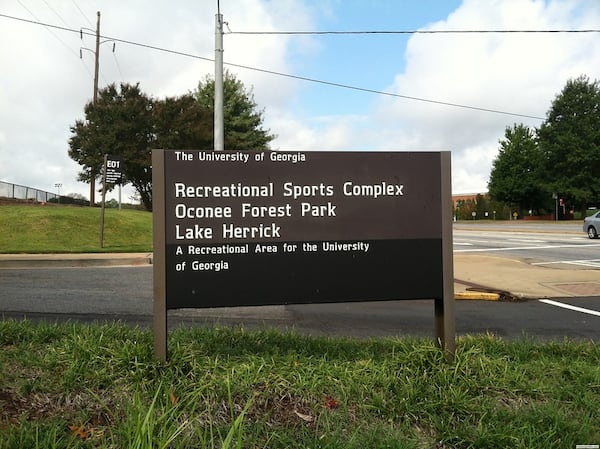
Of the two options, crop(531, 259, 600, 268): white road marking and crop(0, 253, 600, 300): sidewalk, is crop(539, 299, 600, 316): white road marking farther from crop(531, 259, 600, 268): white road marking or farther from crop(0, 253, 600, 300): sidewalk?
crop(531, 259, 600, 268): white road marking

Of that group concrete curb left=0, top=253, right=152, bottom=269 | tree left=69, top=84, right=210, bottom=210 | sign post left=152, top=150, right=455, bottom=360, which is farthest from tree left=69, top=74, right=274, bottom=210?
sign post left=152, top=150, right=455, bottom=360

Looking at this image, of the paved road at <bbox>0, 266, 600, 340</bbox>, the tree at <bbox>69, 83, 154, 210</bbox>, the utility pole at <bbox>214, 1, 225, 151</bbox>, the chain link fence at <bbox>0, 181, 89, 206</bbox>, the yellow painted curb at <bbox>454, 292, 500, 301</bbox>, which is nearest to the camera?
the paved road at <bbox>0, 266, 600, 340</bbox>

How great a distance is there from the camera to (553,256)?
54.0 ft

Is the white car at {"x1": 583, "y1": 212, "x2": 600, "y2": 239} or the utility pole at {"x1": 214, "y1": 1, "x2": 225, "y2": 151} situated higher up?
the utility pole at {"x1": 214, "y1": 1, "x2": 225, "y2": 151}

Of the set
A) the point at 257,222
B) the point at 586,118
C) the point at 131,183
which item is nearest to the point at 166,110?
the point at 131,183

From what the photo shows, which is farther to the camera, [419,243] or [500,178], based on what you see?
[500,178]

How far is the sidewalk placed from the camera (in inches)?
350

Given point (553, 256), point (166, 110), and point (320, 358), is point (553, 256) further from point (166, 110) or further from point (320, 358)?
point (166, 110)

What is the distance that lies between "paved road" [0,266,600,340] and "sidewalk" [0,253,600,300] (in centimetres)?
57

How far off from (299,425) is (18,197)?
112ft

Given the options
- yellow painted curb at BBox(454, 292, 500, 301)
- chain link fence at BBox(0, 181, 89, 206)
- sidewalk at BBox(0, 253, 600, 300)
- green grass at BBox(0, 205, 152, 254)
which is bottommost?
yellow painted curb at BBox(454, 292, 500, 301)

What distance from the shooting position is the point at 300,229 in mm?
3773

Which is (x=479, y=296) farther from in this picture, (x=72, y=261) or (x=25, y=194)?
Result: (x=25, y=194)

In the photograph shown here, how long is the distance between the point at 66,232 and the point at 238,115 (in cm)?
Answer: 3117
